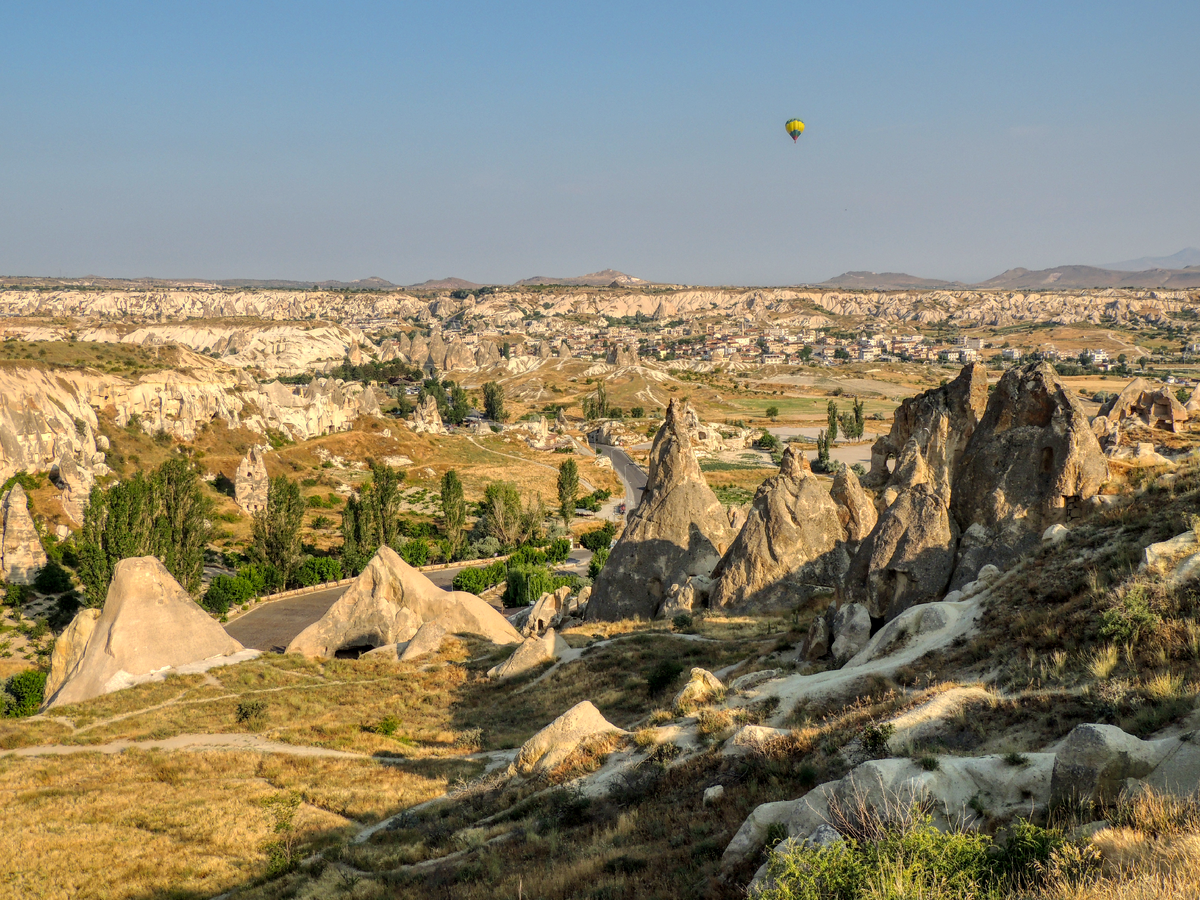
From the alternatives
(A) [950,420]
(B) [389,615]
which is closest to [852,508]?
(A) [950,420]

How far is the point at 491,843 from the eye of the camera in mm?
12812

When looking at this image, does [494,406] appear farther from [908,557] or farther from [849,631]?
[849,631]

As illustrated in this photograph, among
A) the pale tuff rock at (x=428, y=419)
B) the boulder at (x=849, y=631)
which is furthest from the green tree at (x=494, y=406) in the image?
the boulder at (x=849, y=631)

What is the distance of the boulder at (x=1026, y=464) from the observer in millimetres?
23844

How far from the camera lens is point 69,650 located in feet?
106

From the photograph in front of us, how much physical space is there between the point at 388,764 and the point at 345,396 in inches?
4351

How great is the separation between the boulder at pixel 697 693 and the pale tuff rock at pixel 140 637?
2304 cm

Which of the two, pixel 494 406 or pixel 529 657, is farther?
pixel 494 406

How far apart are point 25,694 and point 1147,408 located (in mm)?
66419

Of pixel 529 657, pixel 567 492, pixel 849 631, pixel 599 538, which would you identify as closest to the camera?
pixel 849 631

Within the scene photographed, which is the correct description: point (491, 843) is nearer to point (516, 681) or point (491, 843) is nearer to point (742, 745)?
point (742, 745)

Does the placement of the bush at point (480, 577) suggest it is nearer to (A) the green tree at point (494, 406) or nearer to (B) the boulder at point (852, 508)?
(B) the boulder at point (852, 508)

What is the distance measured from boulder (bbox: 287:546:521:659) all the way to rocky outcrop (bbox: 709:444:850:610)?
11.4 meters

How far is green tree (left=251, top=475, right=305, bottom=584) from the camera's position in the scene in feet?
185
